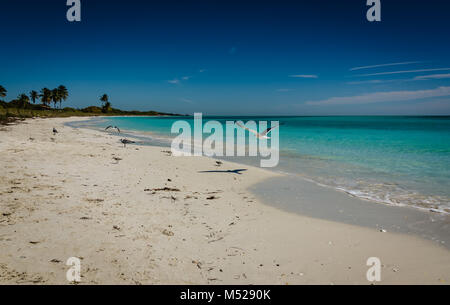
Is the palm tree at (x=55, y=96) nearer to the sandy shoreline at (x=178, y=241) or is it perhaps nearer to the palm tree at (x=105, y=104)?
the palm tree at (x=105, y=104)

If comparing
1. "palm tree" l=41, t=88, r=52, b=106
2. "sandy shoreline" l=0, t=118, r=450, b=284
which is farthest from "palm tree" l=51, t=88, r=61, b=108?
"sandy shoreline" l=0, t=118, r=450, b=284

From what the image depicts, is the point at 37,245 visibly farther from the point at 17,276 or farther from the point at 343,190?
the point at 343,190

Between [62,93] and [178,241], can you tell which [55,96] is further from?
[178,241]

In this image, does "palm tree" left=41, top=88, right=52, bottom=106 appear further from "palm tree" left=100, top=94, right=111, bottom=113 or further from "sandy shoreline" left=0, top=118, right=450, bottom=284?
"sandy shoreline" left=0, top=118, right=450, bottom=284

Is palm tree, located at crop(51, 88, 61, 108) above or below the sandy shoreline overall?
above

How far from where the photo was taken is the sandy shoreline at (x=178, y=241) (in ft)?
12.0

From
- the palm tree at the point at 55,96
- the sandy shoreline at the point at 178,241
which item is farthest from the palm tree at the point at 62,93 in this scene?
the sandy shoreline at the point at 178,241

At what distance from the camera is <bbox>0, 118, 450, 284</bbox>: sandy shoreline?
3.66 meters

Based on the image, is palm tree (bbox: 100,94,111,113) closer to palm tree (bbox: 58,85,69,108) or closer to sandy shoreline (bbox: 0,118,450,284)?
palm tree (bbox: 58,85,69,108)

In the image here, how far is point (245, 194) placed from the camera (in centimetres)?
814

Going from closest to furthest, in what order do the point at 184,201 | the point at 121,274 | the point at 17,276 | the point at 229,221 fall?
the point at 17,276 < the point at 121,274 < the point at 229,221 < the point at 184,201

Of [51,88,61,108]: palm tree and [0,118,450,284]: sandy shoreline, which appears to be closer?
[0,118,450,284]: sandy shoreline

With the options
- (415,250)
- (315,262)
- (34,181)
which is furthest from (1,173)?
(415,250)

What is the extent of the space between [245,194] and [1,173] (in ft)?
27.8
